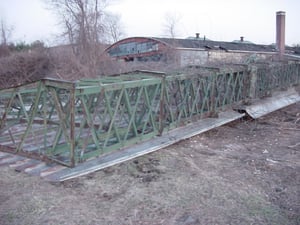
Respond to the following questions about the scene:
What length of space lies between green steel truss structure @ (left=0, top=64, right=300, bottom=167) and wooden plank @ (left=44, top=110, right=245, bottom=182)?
0.13 meters

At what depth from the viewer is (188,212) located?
4.23 meters

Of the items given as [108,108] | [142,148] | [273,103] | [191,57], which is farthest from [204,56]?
[108,108]

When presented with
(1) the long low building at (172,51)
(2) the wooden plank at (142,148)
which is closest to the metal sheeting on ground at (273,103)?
(2) the wooden plank at (142,148)

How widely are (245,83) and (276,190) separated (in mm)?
6059

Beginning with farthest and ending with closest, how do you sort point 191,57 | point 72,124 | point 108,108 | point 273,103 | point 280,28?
point 191,57, point 280,28, point 273,103, point 108,108, point 72,124

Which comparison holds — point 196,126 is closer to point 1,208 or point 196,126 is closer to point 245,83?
point 245,83

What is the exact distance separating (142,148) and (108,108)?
4.02ft

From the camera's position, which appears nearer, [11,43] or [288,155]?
[288,155]

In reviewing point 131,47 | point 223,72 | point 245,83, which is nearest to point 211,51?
point 131,47

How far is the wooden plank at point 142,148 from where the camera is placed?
512 cm

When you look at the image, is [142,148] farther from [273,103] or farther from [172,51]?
[172,51]

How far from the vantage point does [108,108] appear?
5.65 metres

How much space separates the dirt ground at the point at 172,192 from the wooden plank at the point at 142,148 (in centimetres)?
15

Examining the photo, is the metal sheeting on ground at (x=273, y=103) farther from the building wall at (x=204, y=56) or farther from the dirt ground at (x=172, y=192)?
the building wall at (x=204, y=56)
